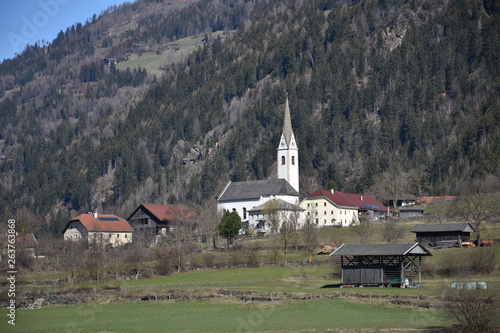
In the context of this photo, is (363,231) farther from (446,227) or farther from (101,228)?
(101,228)

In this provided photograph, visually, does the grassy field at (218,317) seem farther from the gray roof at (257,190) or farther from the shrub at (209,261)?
the gray roof at (257,190)

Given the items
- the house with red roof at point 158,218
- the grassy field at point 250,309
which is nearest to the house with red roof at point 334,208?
the house with red roof at point 158,218

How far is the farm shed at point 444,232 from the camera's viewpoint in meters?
93.4

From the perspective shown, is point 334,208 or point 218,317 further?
point 334,208

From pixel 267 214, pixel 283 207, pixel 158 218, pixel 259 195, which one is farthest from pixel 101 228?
pixel 283 207

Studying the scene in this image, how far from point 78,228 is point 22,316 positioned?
76.5 metres

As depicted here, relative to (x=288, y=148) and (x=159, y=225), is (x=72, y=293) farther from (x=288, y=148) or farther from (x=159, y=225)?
(x=288, y=148)

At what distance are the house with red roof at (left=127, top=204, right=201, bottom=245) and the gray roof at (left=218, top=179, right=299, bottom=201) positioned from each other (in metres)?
8.90

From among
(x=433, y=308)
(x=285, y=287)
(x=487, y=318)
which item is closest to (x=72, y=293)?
(x=285, y=287)

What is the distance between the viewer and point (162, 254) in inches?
3578

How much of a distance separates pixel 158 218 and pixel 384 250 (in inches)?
2821

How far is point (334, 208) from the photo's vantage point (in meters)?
136

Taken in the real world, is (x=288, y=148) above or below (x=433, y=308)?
above

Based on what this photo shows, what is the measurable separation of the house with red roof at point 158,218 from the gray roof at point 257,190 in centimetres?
890
